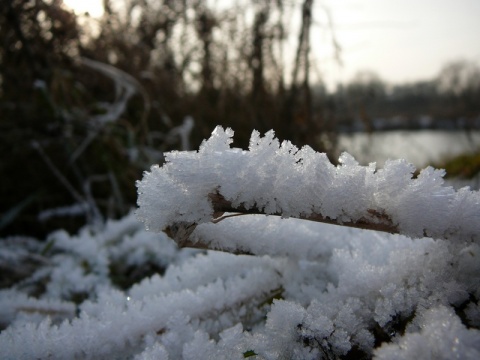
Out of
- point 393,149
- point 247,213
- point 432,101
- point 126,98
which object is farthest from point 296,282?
point 432,101

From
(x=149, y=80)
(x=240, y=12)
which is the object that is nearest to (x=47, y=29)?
(x=149, y=80)

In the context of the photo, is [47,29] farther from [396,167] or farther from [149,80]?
[396,167]

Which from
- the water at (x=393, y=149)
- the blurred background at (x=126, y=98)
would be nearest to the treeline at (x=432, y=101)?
the water at (x=393, y=149)

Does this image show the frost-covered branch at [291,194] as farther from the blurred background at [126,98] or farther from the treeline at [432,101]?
the treeline at [432,101]

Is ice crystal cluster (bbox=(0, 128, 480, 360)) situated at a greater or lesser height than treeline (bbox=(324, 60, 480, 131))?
greater

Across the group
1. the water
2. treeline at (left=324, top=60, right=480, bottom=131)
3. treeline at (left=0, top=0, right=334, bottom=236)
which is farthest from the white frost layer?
treeline at (left=324, top=60, right=480, bottom=131)

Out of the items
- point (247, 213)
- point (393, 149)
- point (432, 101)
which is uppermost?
point (247, 213)

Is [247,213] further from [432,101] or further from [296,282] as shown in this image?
[432,101]

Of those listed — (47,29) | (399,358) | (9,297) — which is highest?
(47,29)

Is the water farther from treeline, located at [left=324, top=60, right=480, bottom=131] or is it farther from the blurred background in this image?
treeline, located at [left=324, top=60, right=480, bottom=131]
